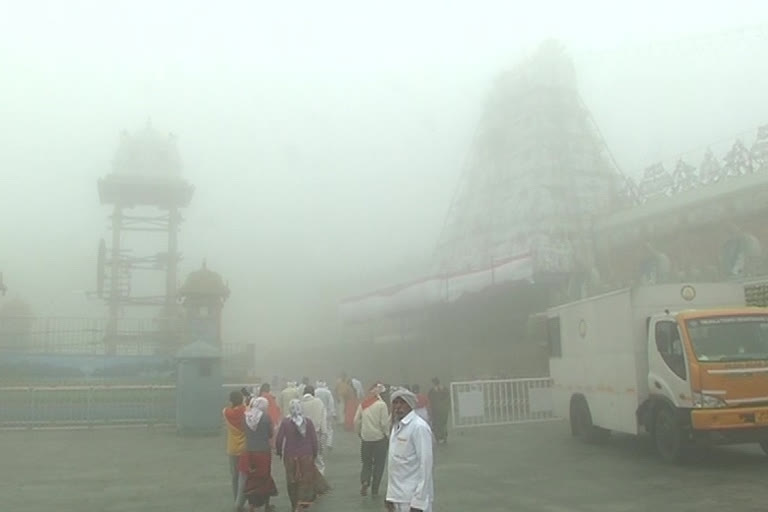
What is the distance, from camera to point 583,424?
1502cm

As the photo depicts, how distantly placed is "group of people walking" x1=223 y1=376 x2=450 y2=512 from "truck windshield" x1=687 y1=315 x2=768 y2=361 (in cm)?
478

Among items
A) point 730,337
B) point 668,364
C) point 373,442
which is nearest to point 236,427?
point 373,442

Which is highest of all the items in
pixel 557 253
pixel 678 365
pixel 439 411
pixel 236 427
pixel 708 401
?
pixel 557 253

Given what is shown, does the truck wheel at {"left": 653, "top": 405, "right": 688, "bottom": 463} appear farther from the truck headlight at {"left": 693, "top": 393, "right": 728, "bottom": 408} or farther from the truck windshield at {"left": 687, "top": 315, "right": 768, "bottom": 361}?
the truck windshield at {"left": 687, "top": 315, "right": 768, "bottom": 361}

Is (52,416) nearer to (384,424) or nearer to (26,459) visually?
(26,459)

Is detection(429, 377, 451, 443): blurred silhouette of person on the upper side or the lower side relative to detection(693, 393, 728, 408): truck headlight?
lower

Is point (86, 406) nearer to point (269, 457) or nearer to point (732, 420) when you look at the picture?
point (269, 457)

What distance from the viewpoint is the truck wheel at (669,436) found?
36.9ft

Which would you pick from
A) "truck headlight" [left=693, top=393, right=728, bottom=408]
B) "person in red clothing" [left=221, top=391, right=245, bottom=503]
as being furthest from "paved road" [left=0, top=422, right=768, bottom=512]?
"truck headlight" [left=693, top=393, right=728, bottom=408]

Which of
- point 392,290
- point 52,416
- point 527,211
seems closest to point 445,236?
point 527,211

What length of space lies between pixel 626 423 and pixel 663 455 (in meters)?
1.01

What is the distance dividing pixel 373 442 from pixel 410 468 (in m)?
4.61

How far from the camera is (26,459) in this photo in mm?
14547

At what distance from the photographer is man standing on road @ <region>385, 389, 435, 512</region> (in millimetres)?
5543
